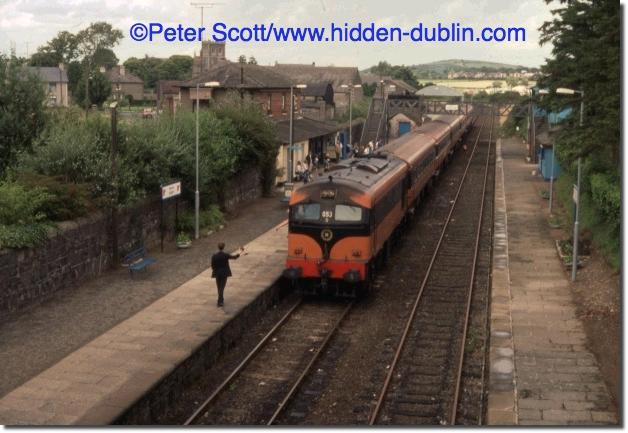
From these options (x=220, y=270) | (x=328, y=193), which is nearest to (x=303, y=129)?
(x=328, y=193)

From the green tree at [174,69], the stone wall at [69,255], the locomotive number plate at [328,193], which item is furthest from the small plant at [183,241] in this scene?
the green tree at [174,69]

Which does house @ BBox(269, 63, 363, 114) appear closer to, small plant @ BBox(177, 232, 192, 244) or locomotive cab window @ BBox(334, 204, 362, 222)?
small plant @ BBox(177, 232, 192, 244)

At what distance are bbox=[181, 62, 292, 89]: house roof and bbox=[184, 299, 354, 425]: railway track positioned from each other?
26.0m

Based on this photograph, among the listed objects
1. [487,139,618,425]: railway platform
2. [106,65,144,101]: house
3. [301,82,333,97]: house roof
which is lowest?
[487,139,618,425]: railway platform

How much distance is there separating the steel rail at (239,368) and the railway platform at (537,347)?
14.0 ft

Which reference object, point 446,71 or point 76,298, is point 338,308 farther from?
point 446,71

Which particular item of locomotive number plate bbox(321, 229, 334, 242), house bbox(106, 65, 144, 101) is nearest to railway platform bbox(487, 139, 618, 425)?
locomotive number plate bbox(321, 229, 334, 242)

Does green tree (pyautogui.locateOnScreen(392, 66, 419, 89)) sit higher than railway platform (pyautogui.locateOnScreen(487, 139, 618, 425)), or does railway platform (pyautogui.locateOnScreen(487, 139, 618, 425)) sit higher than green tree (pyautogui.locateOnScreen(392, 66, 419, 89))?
green tree (pyautogui.locateOnScreen(392, 66, 419, 89))

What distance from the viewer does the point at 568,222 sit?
2669 cm

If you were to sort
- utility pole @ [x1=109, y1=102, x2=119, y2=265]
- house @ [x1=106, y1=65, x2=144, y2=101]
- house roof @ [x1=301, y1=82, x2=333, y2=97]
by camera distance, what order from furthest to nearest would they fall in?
house @ [x1=106, y1=65, x2=144, y2=101], house roof @ [x1=301, y1=82, x2=333, y2=97], utility pole @ [x1=109, y1=102, x2=119, y2=265]

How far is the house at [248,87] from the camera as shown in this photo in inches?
1679

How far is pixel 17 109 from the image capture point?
22094mm

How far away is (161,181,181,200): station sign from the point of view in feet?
72.2

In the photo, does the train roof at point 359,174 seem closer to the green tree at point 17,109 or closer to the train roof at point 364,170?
the train roof at point 364,170
